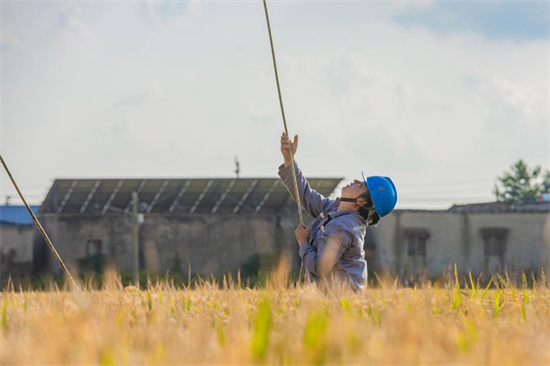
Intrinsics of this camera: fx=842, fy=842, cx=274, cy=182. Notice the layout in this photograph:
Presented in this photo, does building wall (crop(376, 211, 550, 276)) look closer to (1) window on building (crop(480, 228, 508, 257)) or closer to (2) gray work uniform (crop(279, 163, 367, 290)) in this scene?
(1) window on building (crop(480, 228, 508, 257))

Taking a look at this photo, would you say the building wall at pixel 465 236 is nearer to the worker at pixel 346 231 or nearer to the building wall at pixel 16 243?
the building wall at pixel 16 243

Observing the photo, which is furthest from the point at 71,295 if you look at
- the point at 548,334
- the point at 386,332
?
the point at 548,334

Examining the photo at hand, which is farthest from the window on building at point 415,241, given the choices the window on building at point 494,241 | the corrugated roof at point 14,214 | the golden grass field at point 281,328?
the golden grass field at point 281,328

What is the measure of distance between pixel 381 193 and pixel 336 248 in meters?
0.50

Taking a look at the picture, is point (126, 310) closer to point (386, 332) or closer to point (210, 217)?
point (386, 332)

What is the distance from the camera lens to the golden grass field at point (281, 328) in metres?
2.01

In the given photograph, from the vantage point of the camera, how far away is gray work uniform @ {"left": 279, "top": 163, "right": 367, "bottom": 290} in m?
4.43

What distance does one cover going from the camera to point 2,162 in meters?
3.71

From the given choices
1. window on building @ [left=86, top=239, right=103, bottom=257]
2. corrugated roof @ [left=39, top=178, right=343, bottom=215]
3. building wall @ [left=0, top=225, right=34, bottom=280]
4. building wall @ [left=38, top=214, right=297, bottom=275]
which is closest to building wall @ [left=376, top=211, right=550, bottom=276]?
corrugated roof @ [left=39, top=178, right=343, bottom=215]

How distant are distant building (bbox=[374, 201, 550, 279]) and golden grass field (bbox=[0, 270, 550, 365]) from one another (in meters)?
27.4

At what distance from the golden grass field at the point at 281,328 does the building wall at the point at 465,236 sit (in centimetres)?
A: 2735

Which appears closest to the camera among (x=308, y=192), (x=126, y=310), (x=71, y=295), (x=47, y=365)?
(x=47, y=365)

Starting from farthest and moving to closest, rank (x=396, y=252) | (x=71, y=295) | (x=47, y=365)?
1. (x=396, y=252)
2. (x=71, y=295)
3. (x=47, y=365)

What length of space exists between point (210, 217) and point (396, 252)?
6.98 meters
